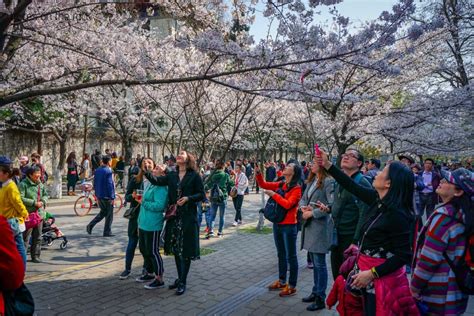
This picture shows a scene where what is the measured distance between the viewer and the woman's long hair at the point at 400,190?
9.84 feet

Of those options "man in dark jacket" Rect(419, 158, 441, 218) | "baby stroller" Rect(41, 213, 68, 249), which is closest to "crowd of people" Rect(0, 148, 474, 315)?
"baby stroller" Rect(41, 213, 68, 249)

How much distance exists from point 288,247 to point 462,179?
2.88 metres

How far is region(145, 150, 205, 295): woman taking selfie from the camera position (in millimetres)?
5527

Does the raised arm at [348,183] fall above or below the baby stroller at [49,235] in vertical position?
above

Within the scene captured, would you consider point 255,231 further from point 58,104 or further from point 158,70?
point 58,104

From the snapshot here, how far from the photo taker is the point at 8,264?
7.62ft

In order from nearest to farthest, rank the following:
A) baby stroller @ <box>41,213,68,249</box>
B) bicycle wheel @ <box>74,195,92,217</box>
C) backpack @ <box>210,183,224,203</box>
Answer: baby stroller @ <box>41,213,68,249</box>, backpack @ <box>210,183,224,203</box>, bicycle wheel @ <box>74,195,92,217</box>

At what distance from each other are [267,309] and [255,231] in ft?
19.4

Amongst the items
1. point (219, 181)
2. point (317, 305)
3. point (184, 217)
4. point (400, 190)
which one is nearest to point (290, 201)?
point (317, 305)

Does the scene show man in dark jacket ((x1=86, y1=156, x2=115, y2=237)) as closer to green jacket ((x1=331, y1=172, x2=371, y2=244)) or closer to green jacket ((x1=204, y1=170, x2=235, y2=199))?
green jacket ((x1=204, y1=170, x2=235, y2=199))

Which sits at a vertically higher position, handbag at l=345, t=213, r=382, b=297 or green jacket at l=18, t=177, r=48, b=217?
green jacket at l=18, t=177, r=48, b=217

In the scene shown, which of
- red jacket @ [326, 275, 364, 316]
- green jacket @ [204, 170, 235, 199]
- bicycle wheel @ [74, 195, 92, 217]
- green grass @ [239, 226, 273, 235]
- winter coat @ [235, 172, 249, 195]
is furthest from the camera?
bicycle wheel @ [74, 195, 92, 217]

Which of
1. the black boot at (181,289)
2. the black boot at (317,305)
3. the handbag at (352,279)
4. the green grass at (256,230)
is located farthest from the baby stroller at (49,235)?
the handbag at (352,279)

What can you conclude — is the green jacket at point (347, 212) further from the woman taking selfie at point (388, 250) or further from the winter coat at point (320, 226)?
the woman taking selfie at point (388, 250)
